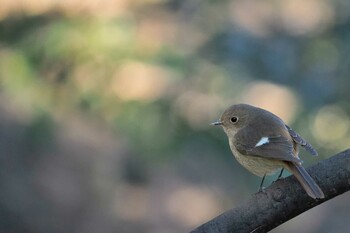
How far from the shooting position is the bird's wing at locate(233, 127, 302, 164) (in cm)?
314

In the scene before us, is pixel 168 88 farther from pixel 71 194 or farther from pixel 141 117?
pixel 71 194

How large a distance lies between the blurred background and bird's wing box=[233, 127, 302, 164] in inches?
50.2

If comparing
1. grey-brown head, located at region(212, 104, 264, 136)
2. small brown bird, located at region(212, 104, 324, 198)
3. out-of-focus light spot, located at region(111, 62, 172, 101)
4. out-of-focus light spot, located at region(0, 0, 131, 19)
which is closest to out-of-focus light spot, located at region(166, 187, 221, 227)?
out-of-focus light spot, located at region(111, 62, 172, 101)

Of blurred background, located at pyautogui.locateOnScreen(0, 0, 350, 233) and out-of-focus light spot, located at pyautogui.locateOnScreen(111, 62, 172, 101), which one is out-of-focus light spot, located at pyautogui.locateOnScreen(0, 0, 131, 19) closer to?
blurred background, located at pyautogui.locateOnScreen(0, 0, 350, 233)

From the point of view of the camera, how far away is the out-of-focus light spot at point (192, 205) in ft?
27.8

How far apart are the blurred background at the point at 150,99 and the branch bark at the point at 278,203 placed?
6.21 feet

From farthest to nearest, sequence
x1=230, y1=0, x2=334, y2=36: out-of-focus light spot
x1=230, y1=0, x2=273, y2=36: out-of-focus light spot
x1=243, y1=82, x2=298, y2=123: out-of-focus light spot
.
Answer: x1=230, y1=0, x2=273, y2=36: out-of-focus light spot < x1=230, y1=0, x2=334, y2=36: out-of-focus light spot < x1=243, y1=82, x2=298, y2=123: out-of-focus light spot

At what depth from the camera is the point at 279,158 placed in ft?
10.2

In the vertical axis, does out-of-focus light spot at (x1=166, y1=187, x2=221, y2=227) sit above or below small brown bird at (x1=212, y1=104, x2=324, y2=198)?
above

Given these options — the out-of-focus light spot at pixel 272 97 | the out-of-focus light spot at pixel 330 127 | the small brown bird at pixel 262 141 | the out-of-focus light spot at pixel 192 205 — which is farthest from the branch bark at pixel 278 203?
the out-of-focus light spot at pixel 192 205

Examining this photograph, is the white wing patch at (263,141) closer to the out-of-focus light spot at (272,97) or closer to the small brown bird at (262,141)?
the small brown bird at (262,141)

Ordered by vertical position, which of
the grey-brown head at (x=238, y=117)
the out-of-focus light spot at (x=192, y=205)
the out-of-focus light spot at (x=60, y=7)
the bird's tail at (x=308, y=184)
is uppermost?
the out-of-focus light spot at (x=192, y=205)

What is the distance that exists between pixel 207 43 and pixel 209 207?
9.14 ft

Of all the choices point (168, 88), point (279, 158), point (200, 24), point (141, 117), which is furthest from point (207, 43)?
point (279, 158)
